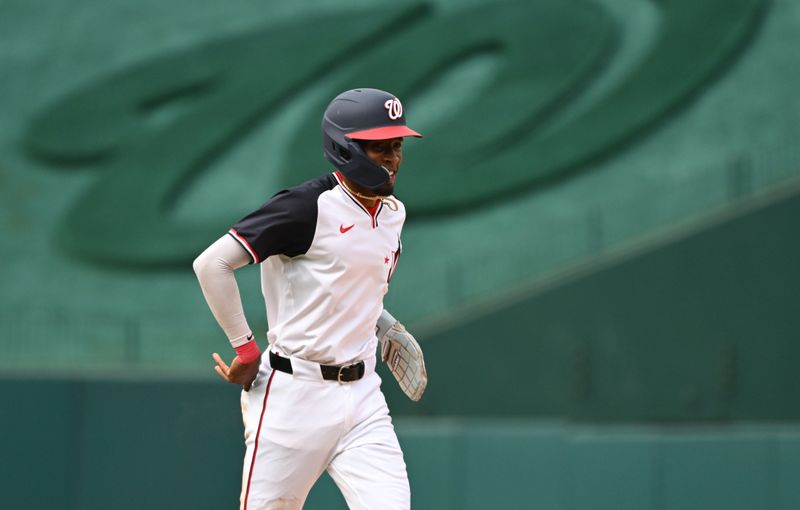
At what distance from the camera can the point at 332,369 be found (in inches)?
172

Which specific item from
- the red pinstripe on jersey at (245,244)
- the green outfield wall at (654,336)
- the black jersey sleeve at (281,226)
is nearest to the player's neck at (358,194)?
the black jersey sleeve at (281,226)

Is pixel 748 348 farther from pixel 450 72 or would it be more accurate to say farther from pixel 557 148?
pixel 450 72

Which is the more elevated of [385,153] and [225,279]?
[385,153]

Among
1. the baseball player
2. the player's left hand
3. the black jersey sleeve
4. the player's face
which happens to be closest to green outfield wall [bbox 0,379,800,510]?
the baseball player

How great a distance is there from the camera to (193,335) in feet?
55.5

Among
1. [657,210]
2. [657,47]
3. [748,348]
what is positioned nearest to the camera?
[748,348]

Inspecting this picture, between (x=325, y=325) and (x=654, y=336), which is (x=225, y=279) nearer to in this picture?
(x=325, y=325)

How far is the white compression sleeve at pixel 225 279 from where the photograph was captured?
418 centimetres

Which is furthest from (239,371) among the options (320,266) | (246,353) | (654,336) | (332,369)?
(654,336)

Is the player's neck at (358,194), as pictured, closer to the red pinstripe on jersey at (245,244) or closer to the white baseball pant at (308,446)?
the red pinstripe on jersey at (245,244)

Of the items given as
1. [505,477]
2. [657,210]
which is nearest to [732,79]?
[657,210]

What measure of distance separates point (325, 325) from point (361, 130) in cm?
71

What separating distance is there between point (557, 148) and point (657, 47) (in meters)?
2.16

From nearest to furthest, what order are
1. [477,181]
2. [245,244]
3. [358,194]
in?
1. [245,244]
2. [358,194]
3. [477,181]
